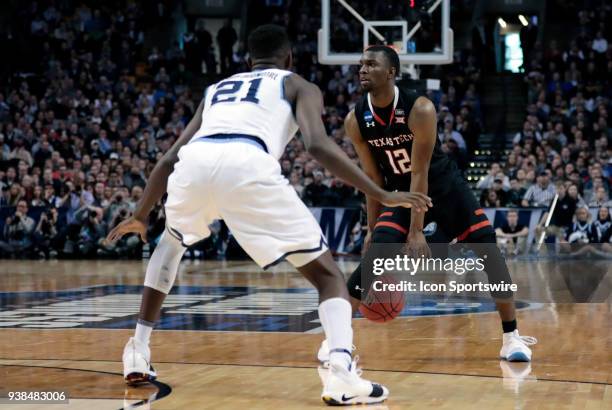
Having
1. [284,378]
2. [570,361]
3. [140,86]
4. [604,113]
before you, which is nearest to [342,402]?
[284,378]

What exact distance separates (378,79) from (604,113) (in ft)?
47.8

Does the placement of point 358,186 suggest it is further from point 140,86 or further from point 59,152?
point 140,86

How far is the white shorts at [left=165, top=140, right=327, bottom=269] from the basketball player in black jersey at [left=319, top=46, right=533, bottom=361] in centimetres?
166

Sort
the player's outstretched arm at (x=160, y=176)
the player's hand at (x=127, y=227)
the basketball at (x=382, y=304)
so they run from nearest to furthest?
the player's outstretched arm at (x=160, y=176) < the player's hand at (x=127, y=227) < the basketball at (x=382, y=304)

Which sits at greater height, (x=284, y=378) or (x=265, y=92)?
(x=265, y=92)

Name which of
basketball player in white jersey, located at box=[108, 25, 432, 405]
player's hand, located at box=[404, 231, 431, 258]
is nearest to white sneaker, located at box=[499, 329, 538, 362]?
player's hand, located at box=[404, 231, 431, 258]

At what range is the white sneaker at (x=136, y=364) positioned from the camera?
5957mm

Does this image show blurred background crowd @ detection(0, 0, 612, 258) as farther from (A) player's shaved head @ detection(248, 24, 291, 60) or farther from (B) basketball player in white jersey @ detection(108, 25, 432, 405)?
(B) basketball player in white jersey @ detection(108, 25, 432, 405)

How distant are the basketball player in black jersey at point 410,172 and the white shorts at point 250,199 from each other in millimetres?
1661

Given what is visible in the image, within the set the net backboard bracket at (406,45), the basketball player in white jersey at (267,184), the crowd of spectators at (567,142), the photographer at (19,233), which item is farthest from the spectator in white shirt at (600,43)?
the basketball player in white jersey at (267,184)

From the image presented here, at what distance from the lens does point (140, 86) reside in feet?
85.0

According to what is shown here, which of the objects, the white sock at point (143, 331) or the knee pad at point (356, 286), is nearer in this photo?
the white sock at point (143, 331)

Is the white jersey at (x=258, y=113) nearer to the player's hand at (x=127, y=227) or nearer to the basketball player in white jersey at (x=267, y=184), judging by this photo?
the basketball player in white jersey at (x=267, y=184)

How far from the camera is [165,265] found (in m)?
6.10
